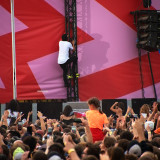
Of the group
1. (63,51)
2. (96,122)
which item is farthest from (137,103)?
(96,122)

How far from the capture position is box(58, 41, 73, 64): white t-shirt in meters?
14.5

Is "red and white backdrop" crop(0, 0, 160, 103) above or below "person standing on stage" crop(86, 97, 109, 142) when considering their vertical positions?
above

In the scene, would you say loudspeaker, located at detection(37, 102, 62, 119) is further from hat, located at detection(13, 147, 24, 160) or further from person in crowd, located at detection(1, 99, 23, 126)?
hat, located at detection(13, 147, 24, 160)

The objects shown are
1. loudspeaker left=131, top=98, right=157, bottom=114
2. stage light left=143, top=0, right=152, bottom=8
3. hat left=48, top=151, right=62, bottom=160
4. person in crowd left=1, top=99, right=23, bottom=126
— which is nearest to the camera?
hat left=48, top=151, right=62, bottom=160

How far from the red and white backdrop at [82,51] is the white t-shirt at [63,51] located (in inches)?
19.1

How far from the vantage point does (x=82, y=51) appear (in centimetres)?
1536

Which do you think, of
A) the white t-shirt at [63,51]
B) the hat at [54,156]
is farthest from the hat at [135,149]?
the white t-shirt at [63,51]

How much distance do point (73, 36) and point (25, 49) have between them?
58.9 inches

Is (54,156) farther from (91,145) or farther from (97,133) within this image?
(97,133)

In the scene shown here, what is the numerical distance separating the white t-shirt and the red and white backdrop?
0.49 metres

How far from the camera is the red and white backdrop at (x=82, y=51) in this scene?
14852 mm

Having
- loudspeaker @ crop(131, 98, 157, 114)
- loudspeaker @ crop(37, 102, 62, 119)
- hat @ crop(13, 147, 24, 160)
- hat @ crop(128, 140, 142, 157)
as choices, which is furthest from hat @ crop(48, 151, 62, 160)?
loudspeaker @ crop(131, 98, 157, 114)

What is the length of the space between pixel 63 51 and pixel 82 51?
0.93m

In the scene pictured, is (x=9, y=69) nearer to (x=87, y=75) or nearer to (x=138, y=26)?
(x=87, y=75)
